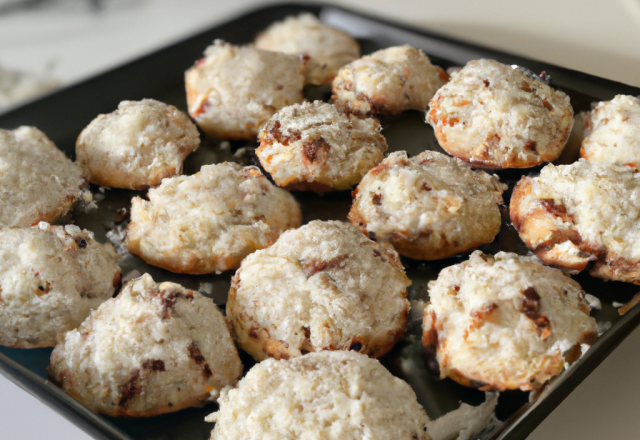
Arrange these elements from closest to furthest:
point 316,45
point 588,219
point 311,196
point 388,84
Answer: point 588,219
point 311,196
point 388,84
point 316,45

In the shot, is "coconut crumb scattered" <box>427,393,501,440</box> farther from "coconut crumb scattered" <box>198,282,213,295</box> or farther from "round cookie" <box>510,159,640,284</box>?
"coconut crumb scattered" <box>198,282,213,295</box>

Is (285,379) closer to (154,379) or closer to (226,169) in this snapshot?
(154,379)

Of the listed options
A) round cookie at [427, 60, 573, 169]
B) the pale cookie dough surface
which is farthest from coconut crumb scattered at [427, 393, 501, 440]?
round cookie at [427, 60, 573, 169]

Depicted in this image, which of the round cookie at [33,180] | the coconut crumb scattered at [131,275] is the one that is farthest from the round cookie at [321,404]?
the round cookie at [33,180]

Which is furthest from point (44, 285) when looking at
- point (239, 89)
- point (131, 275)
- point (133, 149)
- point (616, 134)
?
point (616, 134)

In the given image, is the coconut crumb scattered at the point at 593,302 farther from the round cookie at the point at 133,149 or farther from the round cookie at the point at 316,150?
the round cookie at the point at 133,149

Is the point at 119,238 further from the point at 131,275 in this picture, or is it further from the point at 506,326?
the point at 506,326

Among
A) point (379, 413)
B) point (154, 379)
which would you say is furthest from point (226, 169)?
point (379, 413)
